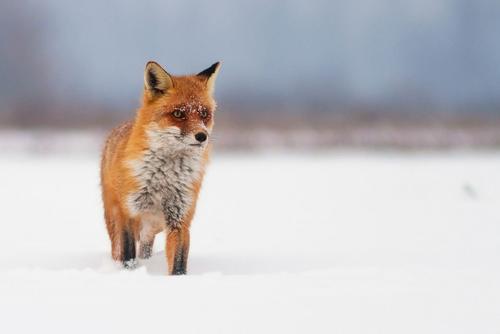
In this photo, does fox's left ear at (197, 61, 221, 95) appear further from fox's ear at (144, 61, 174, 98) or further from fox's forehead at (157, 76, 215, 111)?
fox's ear at (144, 61, 174, 98)

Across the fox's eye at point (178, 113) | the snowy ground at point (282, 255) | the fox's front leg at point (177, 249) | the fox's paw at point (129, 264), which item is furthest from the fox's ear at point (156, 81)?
the snowy ground at point (282, 255)

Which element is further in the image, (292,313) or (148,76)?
(148,76)

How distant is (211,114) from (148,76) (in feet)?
2.07

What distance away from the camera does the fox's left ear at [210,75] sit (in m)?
5.82

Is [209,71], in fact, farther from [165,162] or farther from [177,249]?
[177,249]

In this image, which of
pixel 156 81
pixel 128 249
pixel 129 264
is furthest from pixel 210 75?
pixel 129 264

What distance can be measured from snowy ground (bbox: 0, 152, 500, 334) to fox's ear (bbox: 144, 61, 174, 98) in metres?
1.66

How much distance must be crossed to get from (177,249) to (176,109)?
4.01ft

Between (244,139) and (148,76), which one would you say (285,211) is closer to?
(148,76)

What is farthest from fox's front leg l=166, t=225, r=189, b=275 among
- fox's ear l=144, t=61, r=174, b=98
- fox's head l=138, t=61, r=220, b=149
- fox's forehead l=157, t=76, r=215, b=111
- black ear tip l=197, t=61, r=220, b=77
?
black ear tip l=197, t=61, r=220, b=77

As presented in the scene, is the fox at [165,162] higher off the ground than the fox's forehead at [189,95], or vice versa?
the fox's forehead at [189,95]

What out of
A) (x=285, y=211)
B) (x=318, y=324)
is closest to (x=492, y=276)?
(x=318, y=324)

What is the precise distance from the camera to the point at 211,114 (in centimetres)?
560

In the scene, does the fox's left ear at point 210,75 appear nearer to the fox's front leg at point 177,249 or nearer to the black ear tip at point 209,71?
the black ear tip at point 209,71
